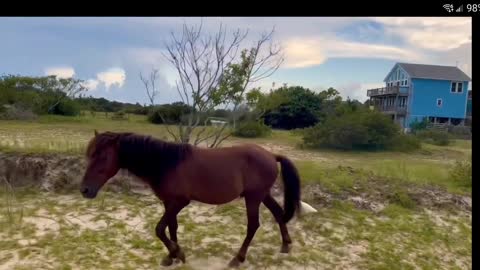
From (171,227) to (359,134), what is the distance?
37.6 ft

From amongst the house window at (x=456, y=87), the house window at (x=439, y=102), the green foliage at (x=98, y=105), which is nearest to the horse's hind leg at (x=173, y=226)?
the green foliage at (x=98, y=105)

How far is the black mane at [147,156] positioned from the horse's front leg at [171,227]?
30 centimetres

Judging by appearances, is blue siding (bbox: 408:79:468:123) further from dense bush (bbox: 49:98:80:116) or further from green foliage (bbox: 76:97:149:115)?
dense bush (bbox: 49:98:80:116)

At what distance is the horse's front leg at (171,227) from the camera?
11.4ft

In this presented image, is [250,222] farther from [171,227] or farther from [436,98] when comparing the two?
[436,98]

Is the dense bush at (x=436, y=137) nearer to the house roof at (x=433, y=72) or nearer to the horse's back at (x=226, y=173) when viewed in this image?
the house roof at (x=433, y=72)

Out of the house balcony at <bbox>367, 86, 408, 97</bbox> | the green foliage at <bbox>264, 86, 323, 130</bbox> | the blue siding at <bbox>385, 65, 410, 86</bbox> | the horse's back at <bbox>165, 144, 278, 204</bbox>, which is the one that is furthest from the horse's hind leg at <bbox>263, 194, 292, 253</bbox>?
the blue siding at <bbox>385, 65, 410, 86</bbox>

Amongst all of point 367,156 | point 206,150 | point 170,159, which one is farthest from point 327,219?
point 367,156

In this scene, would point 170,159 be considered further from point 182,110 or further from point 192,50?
point 182,110

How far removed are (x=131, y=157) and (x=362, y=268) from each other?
2.69 metres

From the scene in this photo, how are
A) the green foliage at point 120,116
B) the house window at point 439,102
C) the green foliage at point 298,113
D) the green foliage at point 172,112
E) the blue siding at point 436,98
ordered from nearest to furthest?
the green foliage at point 172,112
the green foliage at point 120,116
the green foliage at point 298,113
the blue siding at point 436,98
the house window at point 439,102

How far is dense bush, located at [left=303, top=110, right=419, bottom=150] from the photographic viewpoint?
13.8 meters
